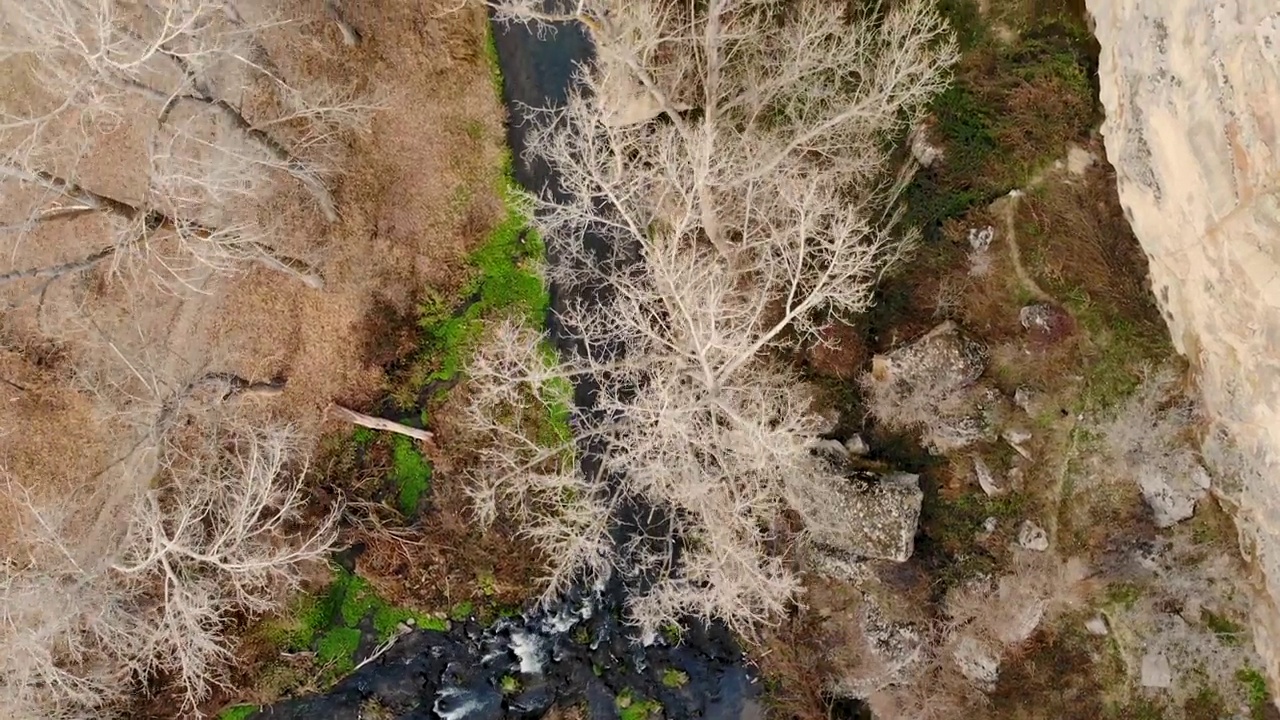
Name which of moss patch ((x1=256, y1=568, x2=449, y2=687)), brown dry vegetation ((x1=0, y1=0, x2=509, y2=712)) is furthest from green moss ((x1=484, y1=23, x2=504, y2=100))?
moss patch ((x1=256, y1=568, x2=449, y2=687))

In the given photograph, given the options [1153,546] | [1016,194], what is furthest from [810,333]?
[1153,546]

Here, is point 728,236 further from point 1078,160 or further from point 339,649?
point 339,649

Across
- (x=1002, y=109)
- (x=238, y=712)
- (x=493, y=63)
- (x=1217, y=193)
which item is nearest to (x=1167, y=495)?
(x=1217, y=193)

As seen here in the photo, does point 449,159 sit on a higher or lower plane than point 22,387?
higher

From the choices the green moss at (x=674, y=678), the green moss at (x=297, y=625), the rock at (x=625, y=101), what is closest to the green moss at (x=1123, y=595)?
the green moss at (x=674, y=678)

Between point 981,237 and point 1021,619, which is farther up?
point 981,237

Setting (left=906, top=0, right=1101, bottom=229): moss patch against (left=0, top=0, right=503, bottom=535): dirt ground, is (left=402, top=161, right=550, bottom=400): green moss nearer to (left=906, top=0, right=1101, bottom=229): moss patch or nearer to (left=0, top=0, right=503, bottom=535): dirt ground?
(left=0, top=0, right=503, bottom=535): dirt ground

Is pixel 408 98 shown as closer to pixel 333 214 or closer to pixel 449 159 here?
pixel 449 159
